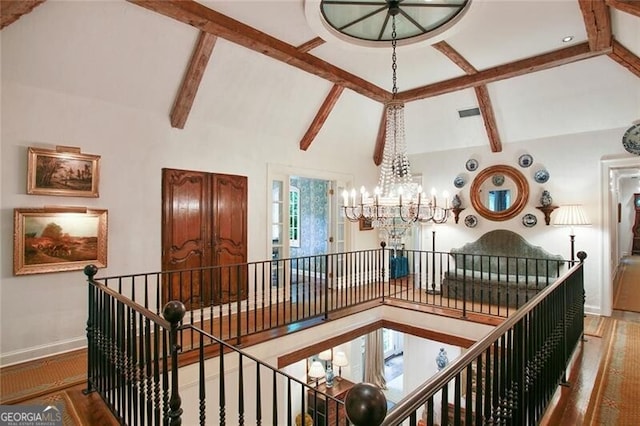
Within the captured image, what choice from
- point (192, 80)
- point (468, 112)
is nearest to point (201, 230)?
point (192, 80)

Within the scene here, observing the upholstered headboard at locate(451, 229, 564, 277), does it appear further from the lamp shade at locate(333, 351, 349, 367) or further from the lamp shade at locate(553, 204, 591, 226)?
the lamp shade at locate(333, 351, 349, 367)

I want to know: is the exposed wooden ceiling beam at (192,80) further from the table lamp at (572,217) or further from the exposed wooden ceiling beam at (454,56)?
the table lamp at (572,217)

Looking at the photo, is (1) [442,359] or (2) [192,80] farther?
(1) [442,359]

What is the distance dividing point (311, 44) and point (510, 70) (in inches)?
108

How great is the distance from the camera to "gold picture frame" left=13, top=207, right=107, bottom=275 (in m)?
3.48

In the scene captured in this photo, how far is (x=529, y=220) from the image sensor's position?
618cm

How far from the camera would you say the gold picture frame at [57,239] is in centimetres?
348

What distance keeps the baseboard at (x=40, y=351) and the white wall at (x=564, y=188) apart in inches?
250

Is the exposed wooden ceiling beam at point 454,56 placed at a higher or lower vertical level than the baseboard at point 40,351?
higher

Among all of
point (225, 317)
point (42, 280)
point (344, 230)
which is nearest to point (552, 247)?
point (344, 230)

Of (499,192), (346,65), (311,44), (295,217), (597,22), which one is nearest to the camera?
(597,22)

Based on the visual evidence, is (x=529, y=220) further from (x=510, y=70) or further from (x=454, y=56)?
(x=454, y=56)

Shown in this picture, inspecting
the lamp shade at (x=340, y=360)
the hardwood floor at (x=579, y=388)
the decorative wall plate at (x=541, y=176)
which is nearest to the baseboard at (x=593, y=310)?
the hardwood floor at (x=579, y=388)

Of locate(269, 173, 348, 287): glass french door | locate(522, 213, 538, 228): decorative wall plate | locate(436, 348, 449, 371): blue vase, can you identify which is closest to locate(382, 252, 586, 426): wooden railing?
locate(269, 173, 348, 287): glass french door
